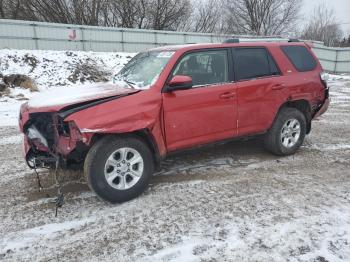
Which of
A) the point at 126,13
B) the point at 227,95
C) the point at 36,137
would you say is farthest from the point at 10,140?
the point at 126,13

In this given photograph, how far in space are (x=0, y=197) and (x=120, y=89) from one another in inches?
80.5

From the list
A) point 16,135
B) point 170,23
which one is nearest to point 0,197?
point 16,135

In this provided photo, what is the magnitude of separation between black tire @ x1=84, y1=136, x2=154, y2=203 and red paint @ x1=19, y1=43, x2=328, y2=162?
5.2 inches

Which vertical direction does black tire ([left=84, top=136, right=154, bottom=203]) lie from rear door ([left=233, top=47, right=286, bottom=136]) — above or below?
below

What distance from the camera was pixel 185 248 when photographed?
9.93ft

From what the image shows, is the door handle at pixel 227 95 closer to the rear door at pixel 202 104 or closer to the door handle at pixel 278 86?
the rear door at pixel 202 104

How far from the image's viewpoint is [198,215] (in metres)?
3.60

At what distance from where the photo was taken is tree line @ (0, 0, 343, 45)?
28297mm

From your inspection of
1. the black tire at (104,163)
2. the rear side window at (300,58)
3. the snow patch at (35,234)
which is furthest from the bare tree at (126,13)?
the snow patch at (35,234)

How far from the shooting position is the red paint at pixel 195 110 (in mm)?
3643

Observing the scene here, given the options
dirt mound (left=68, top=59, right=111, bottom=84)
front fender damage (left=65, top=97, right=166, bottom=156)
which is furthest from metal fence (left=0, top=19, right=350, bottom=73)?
front fender damage (left=65, top=97, right=166, bottom=156)

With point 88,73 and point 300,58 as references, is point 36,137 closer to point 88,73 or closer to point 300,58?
point 300,58

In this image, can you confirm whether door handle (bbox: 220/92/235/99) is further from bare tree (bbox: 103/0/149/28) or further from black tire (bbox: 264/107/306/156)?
bare tree (bbox: 103/0/149/28)

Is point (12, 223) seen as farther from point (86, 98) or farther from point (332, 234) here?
point (332, 234)
